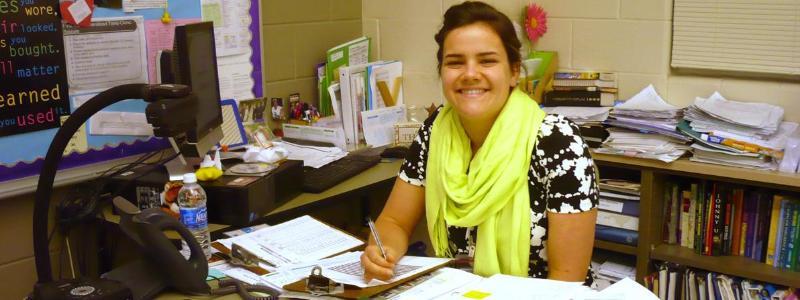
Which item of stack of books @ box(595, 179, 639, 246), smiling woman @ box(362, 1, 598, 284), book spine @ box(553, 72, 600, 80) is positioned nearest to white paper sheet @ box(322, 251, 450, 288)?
smiling woman @ box(362, 1, 598, 284)

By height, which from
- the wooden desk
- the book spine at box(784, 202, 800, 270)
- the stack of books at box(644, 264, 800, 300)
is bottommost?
the stack of books at box(644, 264, 800, 300)

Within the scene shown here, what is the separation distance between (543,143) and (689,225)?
1075 mm

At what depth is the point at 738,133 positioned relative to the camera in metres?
2.66

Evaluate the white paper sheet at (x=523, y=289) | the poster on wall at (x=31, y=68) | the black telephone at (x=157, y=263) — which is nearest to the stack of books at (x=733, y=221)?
the white paper sheet at (x=523, y=289)

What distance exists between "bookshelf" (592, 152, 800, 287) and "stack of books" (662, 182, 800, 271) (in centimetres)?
3

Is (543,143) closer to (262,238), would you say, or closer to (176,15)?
(262,238)

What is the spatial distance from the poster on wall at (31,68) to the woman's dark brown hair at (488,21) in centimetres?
119

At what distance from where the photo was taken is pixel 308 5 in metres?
3.44

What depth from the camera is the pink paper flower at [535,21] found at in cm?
325

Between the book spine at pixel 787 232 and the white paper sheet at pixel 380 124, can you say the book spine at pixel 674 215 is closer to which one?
the book spine at pixel 787 232

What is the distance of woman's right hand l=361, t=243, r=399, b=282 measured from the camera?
1761 mm

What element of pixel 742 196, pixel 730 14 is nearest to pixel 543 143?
pixel 742 196

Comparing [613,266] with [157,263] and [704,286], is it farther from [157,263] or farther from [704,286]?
[157,263]

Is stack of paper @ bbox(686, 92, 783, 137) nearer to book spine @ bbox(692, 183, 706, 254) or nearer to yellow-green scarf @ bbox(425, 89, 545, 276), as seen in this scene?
book spine @ bbox(692, 183, 706, 254)
